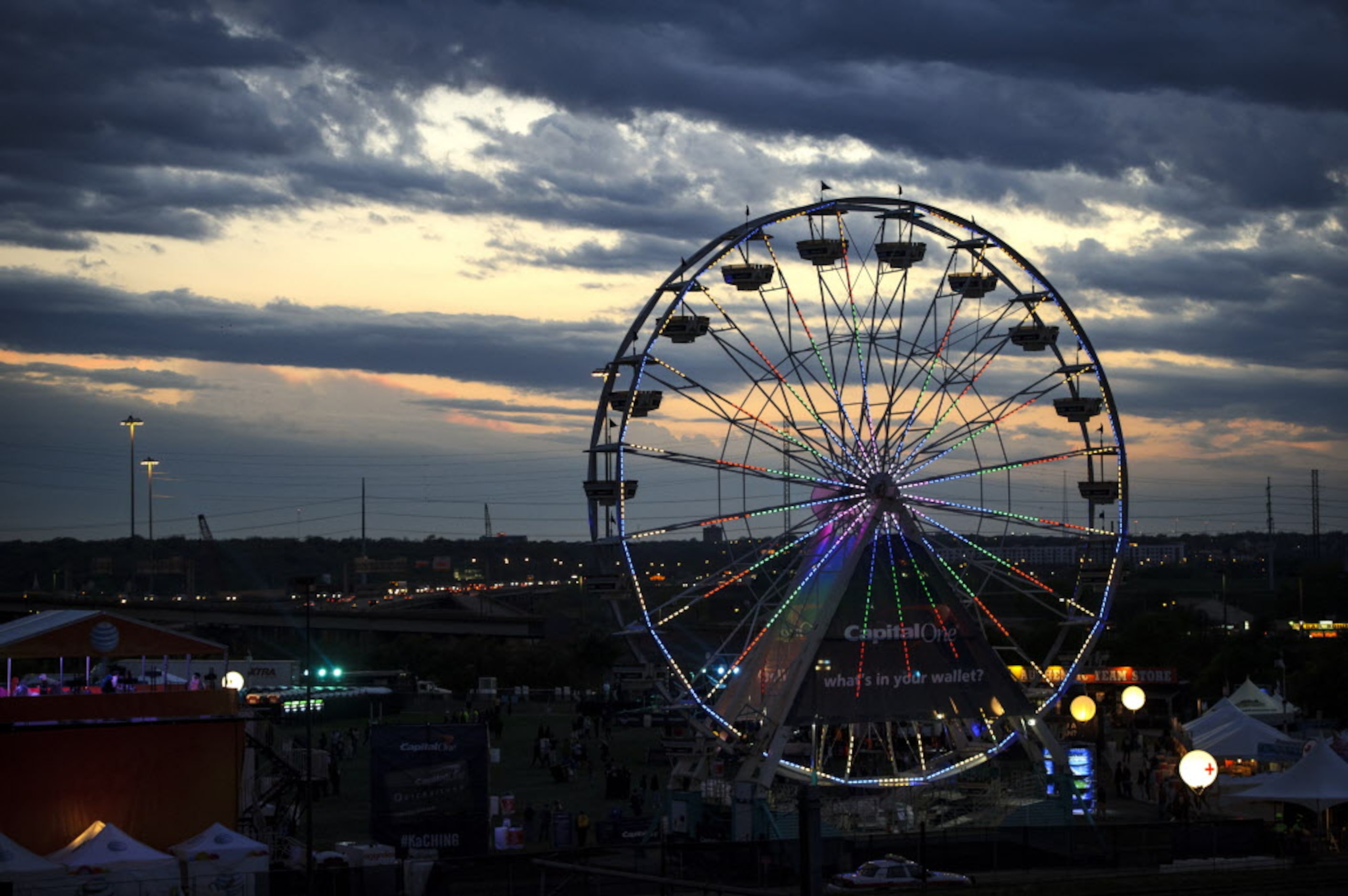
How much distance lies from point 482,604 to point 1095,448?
303 ft

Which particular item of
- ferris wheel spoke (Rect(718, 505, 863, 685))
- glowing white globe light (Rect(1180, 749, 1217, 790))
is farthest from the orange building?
glowing white globe light (Rect(1180, 749, 1217, 790))

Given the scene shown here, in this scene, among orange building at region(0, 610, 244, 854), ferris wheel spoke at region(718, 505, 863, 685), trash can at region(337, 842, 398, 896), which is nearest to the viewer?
trash can at region(337, 842, 398, 896)

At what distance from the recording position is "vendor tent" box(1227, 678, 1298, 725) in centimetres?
5341

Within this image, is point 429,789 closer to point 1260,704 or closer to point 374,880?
point 374,880

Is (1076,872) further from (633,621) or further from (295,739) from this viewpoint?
(295,739)

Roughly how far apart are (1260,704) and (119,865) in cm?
3952

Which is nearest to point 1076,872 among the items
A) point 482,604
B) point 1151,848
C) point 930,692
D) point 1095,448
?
point 1151,848

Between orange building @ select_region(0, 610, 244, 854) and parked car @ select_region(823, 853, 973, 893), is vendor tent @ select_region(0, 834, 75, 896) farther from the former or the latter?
parked car @ select_region(823, 853, 973, 893)

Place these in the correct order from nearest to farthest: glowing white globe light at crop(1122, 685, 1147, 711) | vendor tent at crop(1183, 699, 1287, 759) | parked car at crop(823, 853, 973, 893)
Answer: parked car at crop(823, 853, 973, 893) → vendor tent at crop(1183, 699, 1287, 759) → glowing white globe light at crop(1122, 685, 1147, 711)

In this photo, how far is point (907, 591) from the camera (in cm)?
4131

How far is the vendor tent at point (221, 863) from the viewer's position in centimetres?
2888

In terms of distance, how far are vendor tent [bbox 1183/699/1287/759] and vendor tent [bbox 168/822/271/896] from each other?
25.3 meters

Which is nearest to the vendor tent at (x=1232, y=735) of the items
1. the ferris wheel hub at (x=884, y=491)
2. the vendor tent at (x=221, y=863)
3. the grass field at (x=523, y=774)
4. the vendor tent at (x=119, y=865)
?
the ferris wheel hub at (x=884, y=491)

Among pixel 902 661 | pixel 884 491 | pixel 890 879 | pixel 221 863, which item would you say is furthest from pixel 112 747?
pixel 884 491
